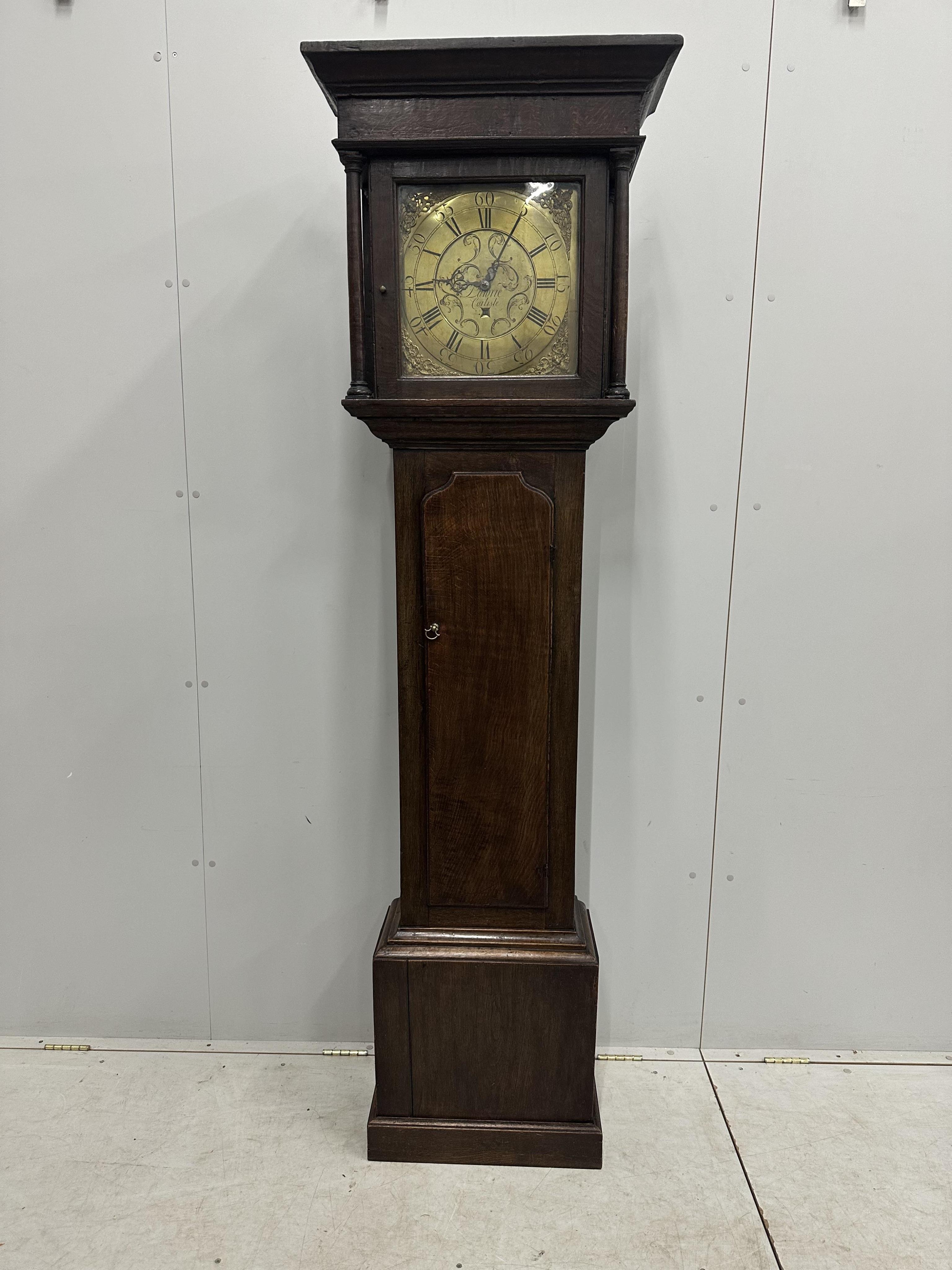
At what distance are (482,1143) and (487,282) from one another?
1.71 meters

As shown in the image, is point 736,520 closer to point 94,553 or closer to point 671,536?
point 671,536

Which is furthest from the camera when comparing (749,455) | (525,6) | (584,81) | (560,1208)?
(749,455)

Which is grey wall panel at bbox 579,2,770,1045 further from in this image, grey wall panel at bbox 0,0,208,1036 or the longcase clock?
grey wall panel at bbox 0,0,208,1036

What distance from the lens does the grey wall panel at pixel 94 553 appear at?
189cm

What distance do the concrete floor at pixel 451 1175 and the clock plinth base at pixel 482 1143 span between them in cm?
2

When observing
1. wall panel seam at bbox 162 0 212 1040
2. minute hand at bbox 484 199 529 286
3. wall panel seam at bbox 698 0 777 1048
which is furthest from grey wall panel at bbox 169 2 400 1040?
wall panel seam at bbox 698 0 777 1048

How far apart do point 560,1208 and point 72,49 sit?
8.48 ft

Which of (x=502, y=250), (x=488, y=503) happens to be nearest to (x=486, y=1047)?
(x=488, y=503)

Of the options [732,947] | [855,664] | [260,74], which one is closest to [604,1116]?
[732,947]

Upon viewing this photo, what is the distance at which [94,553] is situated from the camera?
2035 mm

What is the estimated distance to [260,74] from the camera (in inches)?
73.0

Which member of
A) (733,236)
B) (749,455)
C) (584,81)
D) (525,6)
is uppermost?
(525,6)

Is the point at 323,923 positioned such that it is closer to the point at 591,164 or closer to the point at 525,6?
the point at 591,164

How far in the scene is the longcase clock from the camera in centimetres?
150
